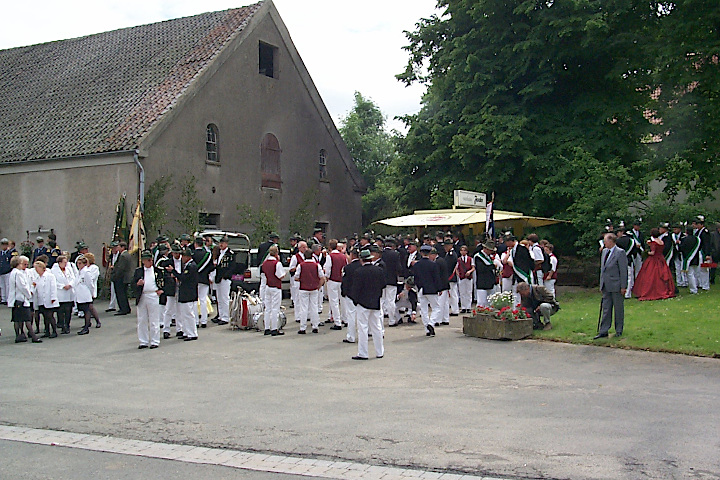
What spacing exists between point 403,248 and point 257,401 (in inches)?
390

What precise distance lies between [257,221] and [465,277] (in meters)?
12.6

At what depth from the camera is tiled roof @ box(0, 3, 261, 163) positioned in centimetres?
2633

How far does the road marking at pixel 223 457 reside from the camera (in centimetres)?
616

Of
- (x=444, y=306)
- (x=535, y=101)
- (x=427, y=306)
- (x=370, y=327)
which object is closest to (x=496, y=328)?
(x=427, y=306)

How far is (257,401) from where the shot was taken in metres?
9.05

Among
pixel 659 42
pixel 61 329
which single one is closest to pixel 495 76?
pixel 659 42

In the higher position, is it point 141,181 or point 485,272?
point 141,181

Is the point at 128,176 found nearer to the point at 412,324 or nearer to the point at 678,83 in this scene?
the point at 412,324

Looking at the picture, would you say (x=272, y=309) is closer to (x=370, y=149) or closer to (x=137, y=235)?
(x=137, y=235)

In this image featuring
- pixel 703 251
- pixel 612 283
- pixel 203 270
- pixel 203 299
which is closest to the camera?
pixel 612 283

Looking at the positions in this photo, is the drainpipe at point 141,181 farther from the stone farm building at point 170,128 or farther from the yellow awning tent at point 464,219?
the yellow awning tent at point 464,219

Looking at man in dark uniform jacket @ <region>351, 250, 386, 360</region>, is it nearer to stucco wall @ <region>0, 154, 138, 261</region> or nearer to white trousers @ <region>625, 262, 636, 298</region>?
white trousers @ <region>625, 262, 636, 298</region>

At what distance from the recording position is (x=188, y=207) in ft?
86.7

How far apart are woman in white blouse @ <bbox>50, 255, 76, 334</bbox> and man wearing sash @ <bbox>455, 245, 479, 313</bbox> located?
8.87 m
